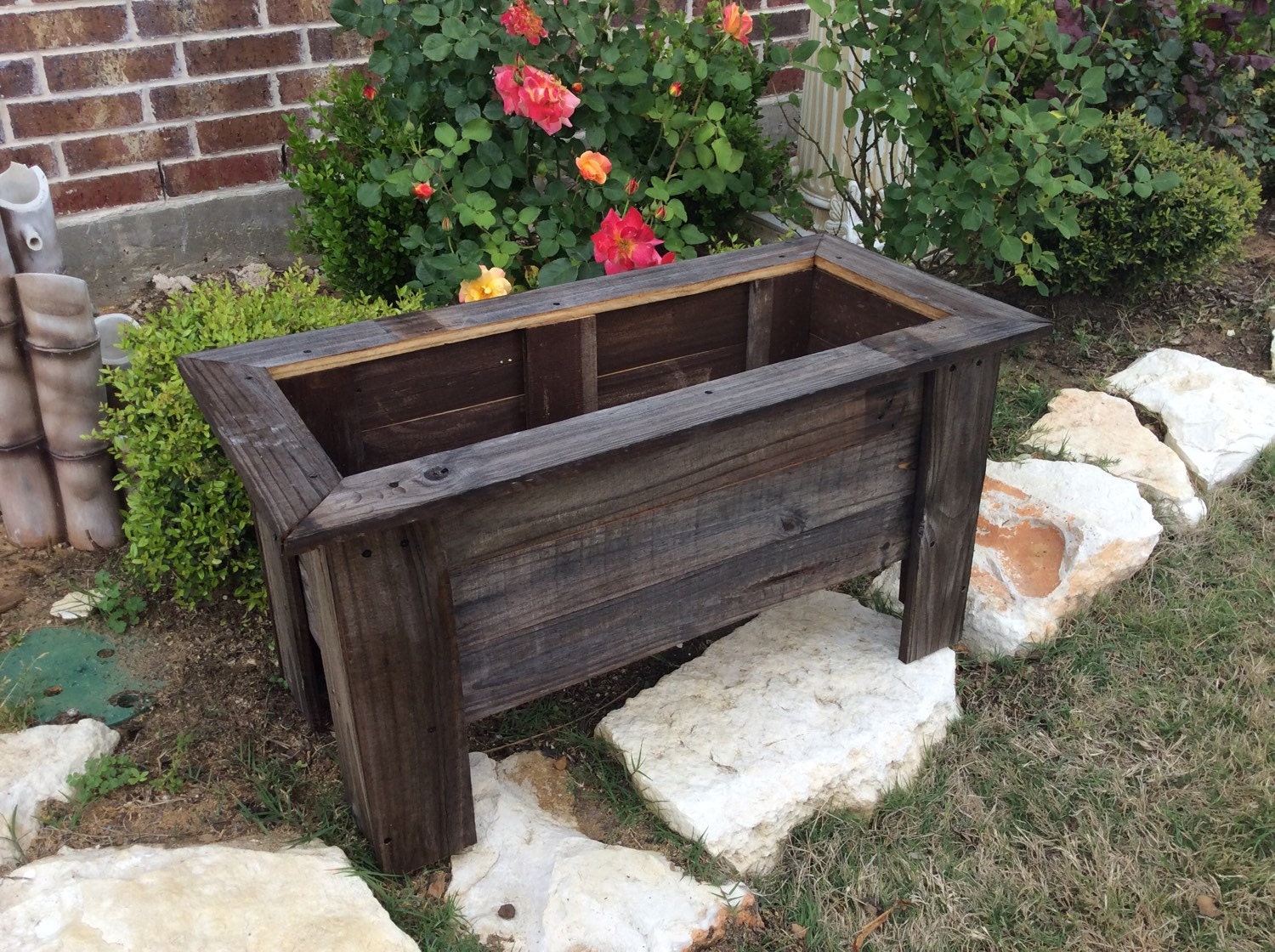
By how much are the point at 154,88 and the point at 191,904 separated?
252 centimetres

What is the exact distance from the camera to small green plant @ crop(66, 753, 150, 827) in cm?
214

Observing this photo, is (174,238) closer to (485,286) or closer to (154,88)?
(154,88)

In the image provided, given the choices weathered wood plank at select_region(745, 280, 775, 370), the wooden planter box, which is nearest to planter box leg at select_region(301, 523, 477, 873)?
the wooden planter box

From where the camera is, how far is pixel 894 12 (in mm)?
3076

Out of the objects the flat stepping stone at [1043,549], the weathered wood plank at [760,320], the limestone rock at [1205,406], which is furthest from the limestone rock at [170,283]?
the limestone rock at [1205,406]

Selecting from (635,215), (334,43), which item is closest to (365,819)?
(635,215)

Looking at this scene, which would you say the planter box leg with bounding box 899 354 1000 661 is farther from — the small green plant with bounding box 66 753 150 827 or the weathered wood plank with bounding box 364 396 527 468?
the small green plant with bounding box 66 753 150 827

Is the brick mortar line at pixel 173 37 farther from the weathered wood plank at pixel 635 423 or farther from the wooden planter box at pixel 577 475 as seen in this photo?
the weathered wood plank at pixel 635 423

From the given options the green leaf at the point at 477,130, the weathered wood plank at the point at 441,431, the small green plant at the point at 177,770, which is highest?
the green leaf at the point at 477,130

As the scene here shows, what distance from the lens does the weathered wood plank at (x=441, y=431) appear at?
7.32 feet

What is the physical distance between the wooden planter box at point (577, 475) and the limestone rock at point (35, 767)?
0.39 metres

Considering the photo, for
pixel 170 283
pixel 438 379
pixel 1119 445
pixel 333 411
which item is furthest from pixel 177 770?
pixel 1119 445

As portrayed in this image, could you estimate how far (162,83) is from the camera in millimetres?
3451

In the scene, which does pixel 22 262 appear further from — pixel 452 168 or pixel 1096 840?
pixel 1096 840
